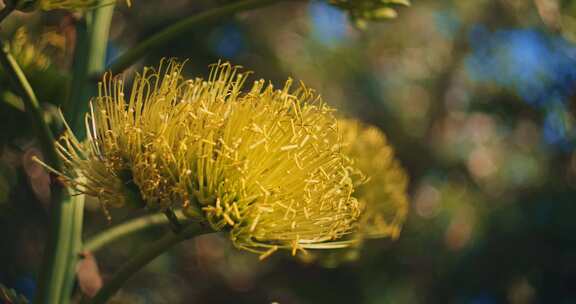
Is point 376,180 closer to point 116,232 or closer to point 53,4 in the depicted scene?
point 116,232

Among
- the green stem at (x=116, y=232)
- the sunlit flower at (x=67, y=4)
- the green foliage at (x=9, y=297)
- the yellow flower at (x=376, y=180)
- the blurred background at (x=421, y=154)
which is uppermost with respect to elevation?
the sunlit flower at (x=67, y=4)

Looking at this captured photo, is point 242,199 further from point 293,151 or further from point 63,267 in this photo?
point 63,267

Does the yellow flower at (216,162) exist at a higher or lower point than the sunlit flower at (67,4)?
lower

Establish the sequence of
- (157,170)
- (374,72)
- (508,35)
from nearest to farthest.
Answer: (157,170) → (508,35) → (374,72)

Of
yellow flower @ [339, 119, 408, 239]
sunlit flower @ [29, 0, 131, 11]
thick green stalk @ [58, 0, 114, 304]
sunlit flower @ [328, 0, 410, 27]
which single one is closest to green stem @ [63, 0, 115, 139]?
thick green stalk @ [58, 0, 114, 304]

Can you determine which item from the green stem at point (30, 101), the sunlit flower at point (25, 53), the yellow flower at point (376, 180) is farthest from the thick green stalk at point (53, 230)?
the yellow flower at point (376, 180)

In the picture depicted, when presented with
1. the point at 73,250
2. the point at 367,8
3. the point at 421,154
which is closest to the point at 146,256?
the point at 73,250

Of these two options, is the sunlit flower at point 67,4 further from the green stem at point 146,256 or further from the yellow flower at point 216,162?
the green stem at point 146,256

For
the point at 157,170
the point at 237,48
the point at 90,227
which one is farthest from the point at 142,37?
the point at 157,170
